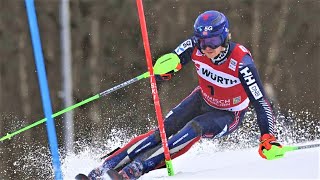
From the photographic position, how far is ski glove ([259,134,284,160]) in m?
2.96

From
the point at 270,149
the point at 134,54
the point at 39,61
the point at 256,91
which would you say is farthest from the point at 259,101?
the point at 134,54

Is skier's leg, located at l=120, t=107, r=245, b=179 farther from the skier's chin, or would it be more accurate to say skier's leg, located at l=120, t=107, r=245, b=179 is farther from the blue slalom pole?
the blue slalom pole

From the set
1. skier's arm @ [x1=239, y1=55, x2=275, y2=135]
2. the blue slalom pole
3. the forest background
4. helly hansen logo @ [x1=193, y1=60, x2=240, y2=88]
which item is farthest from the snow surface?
the forest background

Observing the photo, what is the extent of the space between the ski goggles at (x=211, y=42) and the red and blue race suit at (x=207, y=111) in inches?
5.3

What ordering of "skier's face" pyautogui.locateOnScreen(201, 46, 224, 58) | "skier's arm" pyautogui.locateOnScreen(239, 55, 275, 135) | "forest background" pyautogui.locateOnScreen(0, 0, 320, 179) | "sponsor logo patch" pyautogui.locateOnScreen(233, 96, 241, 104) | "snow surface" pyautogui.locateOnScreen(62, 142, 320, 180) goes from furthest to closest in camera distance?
"forest background" pyautogui.locateOnScreen(0, 0, 320, 179)
"sponsor logo patch" pyautogui.locateOnScreen(233, 96, 241, 104)
"skier's face" pyautogui.locateOnScreen(201, 46, 224, 58)
"skier's arm" pyautogui.locateOnScreen(239, 55, 275, 135)
"snow surface" pyautogui.locateOnScreen(62, 142, 320, 180)

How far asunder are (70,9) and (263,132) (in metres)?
5.86

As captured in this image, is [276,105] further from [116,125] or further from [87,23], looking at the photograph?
[87,23]

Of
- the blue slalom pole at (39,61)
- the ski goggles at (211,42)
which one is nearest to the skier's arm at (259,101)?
the ski goggles at (211,42)

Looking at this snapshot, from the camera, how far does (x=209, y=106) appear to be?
11.9 feet

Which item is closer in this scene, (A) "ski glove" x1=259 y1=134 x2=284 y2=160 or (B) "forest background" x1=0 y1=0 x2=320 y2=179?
(A) "ski glove" x1=259 y1=134 x2=284 y2=160

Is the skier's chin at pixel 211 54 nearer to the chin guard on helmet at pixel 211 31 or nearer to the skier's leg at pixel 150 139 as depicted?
the chin guard on helmet at pixel 211 31

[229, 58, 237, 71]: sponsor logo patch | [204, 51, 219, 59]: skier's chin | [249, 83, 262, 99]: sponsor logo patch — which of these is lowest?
[249, 83, 262, 99]: sponsor logo patch

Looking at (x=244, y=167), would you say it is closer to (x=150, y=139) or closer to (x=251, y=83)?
(x=251, y=83)

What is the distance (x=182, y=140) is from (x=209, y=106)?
15.5 inches
